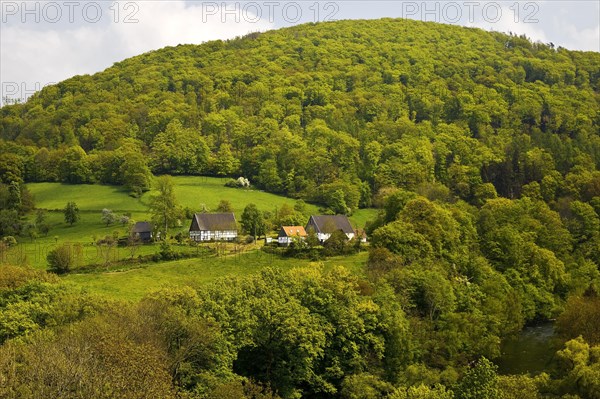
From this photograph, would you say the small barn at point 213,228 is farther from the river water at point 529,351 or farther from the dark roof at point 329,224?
the river water at point 529,351

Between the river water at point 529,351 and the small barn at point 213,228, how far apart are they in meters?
44.3

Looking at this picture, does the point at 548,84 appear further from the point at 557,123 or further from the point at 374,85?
the point at 374,85

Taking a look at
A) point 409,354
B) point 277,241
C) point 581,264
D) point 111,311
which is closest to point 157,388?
point 111,311

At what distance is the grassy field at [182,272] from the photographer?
6337cm

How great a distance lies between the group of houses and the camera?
9275cm

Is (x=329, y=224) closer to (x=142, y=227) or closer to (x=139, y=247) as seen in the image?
(x=142, y=227)

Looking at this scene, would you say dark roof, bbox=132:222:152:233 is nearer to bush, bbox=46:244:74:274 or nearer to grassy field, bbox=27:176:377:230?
grassy field, bbox=27:176:377:230

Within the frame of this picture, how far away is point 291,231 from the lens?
93875 millimetres

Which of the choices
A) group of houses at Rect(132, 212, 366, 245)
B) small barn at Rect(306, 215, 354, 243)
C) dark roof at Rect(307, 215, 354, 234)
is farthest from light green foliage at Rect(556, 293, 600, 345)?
dark roof at Rect(307, 215, 354, 234)

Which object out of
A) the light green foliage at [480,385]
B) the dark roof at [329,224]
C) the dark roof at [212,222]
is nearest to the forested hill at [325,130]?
the dark roof at [329,224]

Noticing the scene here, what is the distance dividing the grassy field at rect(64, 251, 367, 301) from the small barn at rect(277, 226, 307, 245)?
871 centimetres

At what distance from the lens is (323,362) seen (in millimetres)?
48375

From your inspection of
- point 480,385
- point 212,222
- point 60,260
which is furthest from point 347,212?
point 480,385

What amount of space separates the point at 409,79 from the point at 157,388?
17344 cm
